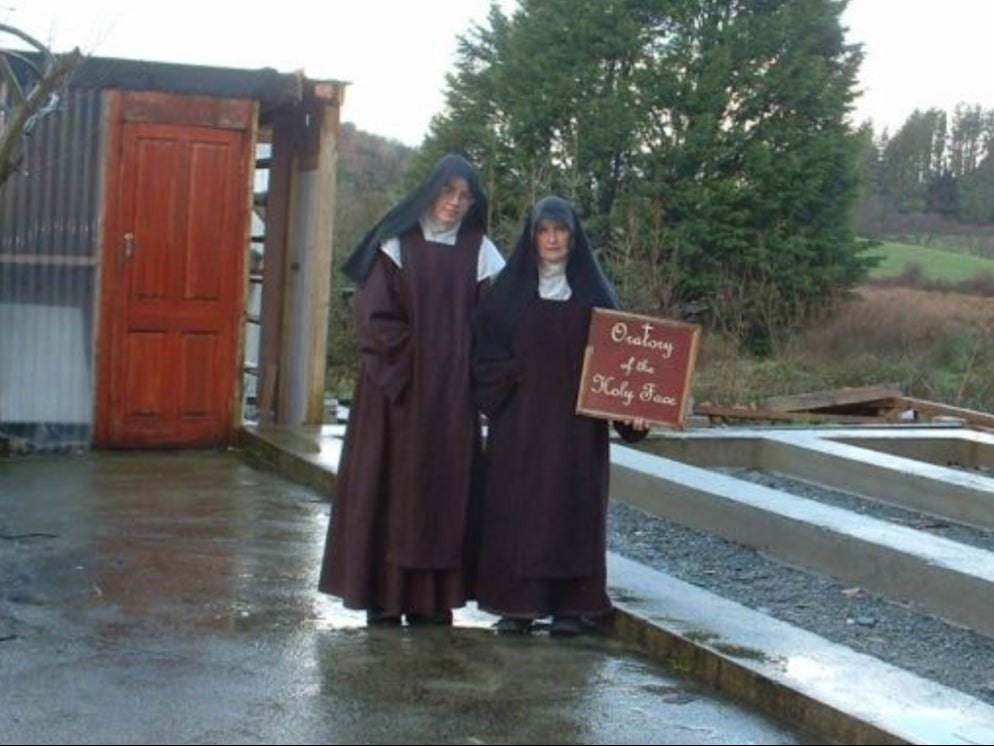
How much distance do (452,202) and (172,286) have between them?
18.5 feet

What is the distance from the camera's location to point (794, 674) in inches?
229

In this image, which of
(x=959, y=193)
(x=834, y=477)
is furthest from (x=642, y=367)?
(x=959, y=193)

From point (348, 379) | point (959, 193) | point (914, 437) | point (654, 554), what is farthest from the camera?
point (959, 193)

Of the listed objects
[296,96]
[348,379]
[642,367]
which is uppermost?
[296,96]

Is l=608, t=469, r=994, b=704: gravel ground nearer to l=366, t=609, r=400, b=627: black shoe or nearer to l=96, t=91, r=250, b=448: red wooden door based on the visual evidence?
l=366, t=609, r=400, b=627: black shoe

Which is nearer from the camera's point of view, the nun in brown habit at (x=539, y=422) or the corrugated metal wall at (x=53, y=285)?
the nun in brown habit at (x=539, y=422)

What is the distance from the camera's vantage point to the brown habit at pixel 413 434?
6.64m

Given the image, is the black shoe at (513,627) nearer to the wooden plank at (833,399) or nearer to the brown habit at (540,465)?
the brown habit at (540,465)

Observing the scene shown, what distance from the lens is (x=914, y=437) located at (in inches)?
547

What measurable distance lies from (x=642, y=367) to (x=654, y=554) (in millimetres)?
3006

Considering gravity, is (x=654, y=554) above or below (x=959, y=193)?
below

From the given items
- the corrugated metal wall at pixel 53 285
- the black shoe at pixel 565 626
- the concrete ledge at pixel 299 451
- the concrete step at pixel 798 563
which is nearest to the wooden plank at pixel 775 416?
the concrete step at pixel 798 563

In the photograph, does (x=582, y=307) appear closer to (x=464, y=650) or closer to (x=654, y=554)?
(x=464, y=650)

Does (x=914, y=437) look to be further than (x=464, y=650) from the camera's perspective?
Yes
